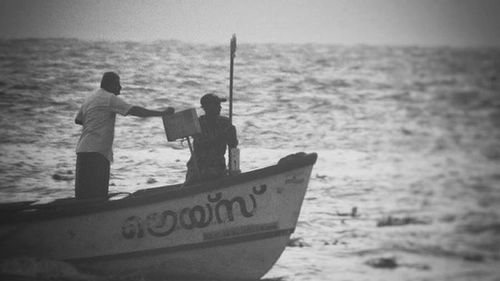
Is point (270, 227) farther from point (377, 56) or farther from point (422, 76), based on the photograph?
point (377, 56)

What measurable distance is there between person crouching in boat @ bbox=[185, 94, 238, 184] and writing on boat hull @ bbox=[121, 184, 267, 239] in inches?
20.2

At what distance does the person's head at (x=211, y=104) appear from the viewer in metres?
6.72

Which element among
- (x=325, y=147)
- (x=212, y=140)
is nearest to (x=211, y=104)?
(x=212, y=140)

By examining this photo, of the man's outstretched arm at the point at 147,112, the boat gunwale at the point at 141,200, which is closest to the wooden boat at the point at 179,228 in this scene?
the boat gunwale at the point at 141,200

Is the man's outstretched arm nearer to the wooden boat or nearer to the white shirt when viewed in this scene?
the white shirt

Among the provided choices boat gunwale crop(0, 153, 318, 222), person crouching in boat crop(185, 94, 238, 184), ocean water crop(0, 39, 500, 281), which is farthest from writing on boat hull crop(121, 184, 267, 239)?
ocean water crop(0, 39, 500, 281)

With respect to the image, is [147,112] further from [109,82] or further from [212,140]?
[212,140]

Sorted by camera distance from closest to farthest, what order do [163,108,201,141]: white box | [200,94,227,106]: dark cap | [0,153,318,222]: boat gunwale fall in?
[0,153,318,222]: boat gunwale → [163,108,201,141]: white box → [200,94,227,106]: dark cap

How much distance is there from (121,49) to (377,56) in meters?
44.6

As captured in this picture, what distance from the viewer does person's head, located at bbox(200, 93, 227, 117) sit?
672cm

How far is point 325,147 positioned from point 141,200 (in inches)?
510

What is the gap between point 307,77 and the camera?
4544 cm

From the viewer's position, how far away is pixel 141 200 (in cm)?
635

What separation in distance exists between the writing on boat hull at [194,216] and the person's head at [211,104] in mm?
1090
